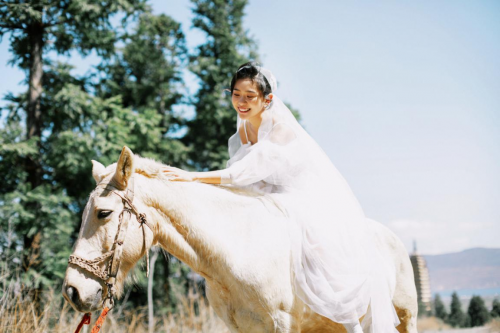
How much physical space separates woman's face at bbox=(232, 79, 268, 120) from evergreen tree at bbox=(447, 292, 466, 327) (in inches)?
379

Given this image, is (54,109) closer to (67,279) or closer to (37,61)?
(37,61)

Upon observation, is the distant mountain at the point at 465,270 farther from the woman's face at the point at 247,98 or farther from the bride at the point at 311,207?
the woman's face at the point at 247,98

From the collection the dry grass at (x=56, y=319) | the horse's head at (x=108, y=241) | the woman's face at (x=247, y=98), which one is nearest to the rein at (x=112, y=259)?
the horse's head at (x=108, y=241)

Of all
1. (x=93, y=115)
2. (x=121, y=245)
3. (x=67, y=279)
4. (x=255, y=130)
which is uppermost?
(x=93, y=115)

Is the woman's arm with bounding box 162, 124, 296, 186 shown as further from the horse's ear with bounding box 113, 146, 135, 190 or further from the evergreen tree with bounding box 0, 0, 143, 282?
the evergreen tree with bounding box 0, 0, 143, 282

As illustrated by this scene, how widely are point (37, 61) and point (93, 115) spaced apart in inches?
73.9

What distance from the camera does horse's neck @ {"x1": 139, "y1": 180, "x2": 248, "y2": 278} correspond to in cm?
244

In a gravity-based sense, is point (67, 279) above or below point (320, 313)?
above

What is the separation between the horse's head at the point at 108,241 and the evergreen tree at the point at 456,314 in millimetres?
10201

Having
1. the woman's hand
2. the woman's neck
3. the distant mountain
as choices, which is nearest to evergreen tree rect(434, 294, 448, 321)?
the distant mountain

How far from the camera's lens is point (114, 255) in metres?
2.24

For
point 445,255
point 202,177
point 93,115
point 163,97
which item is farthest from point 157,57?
point 202,177

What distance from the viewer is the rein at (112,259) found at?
218 cm

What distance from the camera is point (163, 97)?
48.0ft
